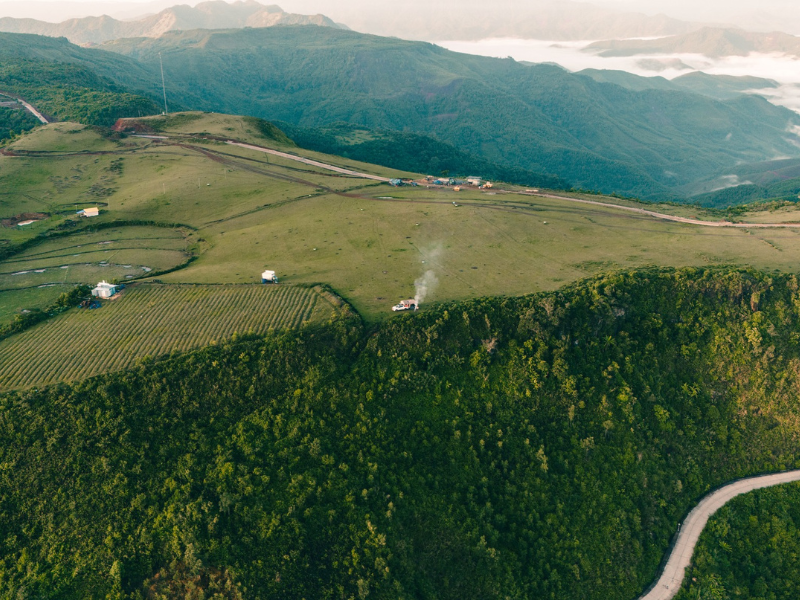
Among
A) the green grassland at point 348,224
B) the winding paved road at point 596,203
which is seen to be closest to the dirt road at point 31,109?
the green grassland at point 348,224

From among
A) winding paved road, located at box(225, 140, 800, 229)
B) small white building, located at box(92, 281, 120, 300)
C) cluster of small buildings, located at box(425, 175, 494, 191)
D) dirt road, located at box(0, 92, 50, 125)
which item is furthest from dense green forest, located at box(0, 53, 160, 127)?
small white building, located at box(92, 281, 120, 300)

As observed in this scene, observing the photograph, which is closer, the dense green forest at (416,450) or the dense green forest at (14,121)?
the dense green forest at (416,450)

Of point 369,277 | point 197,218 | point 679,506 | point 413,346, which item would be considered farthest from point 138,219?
point 679,506

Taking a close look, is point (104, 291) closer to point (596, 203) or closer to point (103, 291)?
point (103, 291)

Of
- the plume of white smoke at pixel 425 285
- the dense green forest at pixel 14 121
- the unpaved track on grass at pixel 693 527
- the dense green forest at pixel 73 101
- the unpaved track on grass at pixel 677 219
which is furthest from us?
the dense green forest at pixel 73 101

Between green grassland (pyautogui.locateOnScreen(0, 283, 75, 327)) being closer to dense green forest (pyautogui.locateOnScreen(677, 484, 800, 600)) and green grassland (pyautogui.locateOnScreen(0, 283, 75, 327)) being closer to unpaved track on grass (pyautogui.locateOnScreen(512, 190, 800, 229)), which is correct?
dense green forest (pyautogui.locateOnScreen(677, 484, 800, 600))

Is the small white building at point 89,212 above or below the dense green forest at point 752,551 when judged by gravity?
above

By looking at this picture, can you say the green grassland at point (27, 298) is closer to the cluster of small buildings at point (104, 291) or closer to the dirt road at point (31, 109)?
the cluster of small buildings at point (104, 291)
